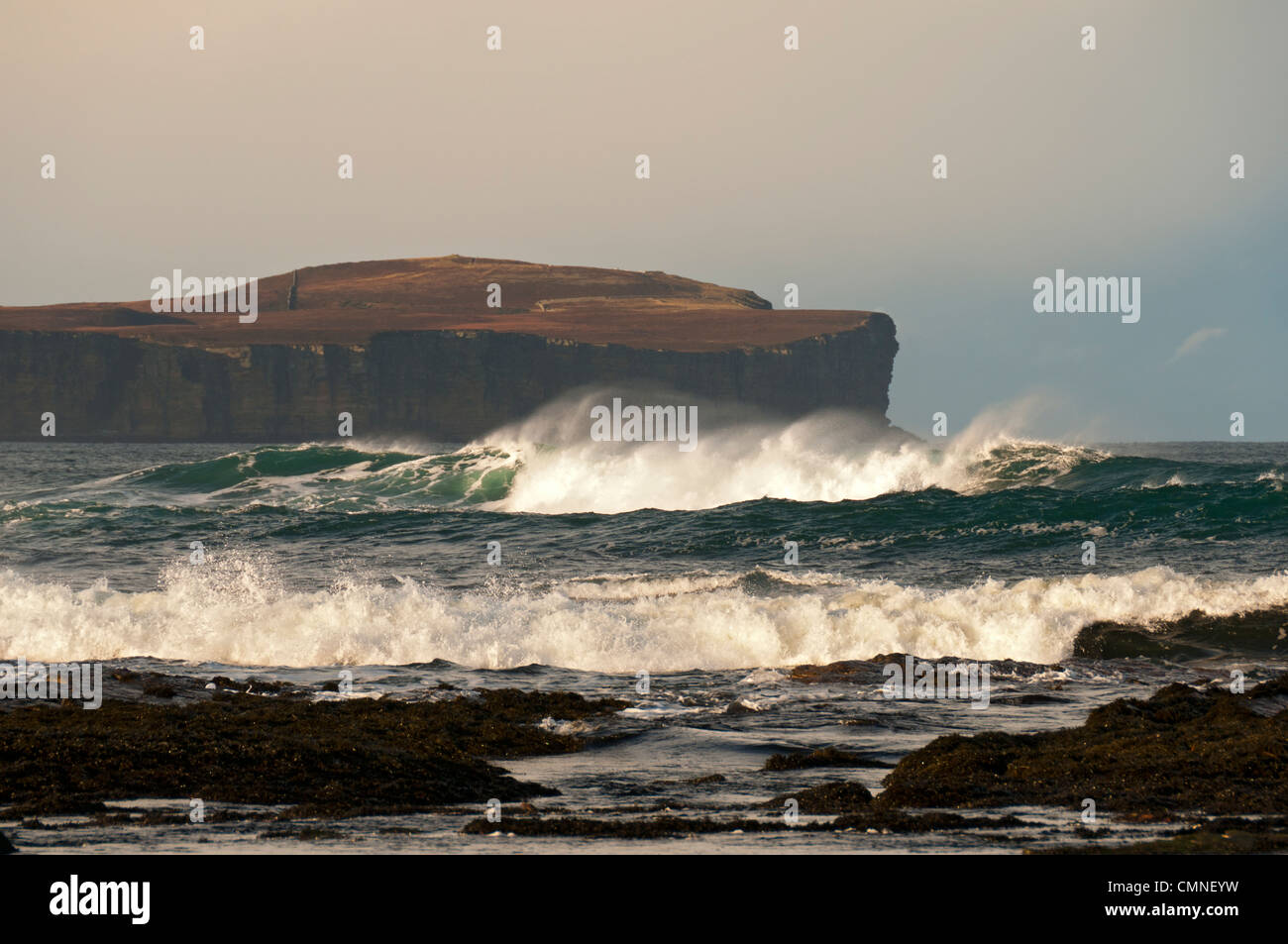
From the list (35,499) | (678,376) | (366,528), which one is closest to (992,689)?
(366,528)

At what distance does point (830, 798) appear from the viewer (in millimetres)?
7641

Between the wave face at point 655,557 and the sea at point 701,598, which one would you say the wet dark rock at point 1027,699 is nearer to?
the sea at point 701,598

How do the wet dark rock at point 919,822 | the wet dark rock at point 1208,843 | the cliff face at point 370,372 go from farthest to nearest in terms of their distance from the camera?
1. the cliff face at point 370,372
2. the wet dark rock at point 919,822
3. the wet dark rock at point 1208,843

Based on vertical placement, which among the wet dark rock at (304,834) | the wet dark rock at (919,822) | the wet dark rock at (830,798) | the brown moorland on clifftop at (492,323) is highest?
the brown moorland on clifftop at (492,323)

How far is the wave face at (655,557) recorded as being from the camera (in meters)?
17.1

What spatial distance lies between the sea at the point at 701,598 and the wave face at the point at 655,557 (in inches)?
2.9

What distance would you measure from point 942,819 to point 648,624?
35.4 feet

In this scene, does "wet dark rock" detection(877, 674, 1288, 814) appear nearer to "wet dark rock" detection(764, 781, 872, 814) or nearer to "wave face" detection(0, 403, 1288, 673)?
"wet dark rock" detection(764, 781, 872, 814)

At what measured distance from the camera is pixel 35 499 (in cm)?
4450

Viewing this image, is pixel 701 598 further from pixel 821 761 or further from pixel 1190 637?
pixel 821 761

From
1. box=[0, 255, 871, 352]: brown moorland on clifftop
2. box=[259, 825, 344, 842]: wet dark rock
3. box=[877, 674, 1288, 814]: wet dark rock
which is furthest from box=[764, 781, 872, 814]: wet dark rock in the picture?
box=[0, 255, 871, 352]: brown moorland on clifftop

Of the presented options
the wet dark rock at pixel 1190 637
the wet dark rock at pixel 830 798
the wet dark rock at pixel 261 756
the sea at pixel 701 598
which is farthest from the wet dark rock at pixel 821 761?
the wet dark rock at pixel 1190 637

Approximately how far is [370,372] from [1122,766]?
440ft

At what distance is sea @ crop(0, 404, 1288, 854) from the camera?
30.2ft
